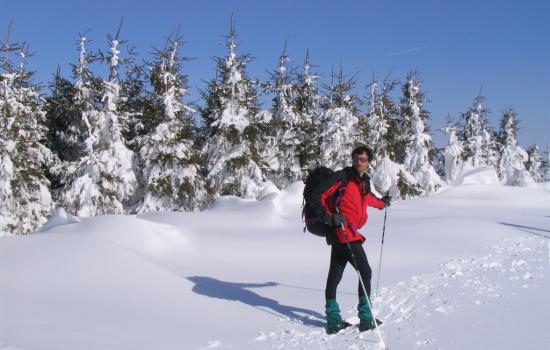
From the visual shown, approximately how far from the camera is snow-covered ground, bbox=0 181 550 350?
485 centimetres

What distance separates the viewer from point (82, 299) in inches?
238

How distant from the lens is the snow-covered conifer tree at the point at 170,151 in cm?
2248

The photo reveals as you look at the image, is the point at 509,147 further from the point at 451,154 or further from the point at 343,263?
the point at 343,263

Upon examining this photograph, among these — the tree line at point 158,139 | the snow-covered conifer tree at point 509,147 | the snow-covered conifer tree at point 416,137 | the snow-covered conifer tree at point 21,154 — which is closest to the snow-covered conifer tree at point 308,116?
the tree line at point 158,139

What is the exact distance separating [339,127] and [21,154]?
16.3 m

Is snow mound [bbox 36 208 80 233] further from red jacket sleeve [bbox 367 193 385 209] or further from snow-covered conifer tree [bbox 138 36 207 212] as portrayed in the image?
snow-covered conifer tree [bbox 138 36 207 212]

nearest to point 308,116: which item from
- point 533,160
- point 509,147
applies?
point 509,147

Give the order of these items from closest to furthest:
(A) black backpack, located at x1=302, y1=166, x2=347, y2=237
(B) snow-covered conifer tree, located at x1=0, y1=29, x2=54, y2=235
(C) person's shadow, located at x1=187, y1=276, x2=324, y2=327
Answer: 1. (A) black backpack, located at x1=302, y1=166, x2=347, y2=237
2. (C) person's shadow, located at x1=187, y1=276, x2=324, y2=327
3. (B) snow-covered conifer tree, located at x1=0, y1=29, x2=54, y2=235

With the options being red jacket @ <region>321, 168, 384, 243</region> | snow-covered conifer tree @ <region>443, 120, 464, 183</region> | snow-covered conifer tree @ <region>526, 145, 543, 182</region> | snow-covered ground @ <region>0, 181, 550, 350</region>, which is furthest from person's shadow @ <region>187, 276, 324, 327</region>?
snow-covered conifer tree @ <region>526, 145, 543, 182</region>

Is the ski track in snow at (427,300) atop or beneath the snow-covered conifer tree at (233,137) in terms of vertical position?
beneath

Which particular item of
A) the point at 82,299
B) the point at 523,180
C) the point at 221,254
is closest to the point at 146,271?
the point at 82,299

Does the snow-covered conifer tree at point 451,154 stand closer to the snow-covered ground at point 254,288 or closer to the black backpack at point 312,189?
the snow-covered ground at point 254,288

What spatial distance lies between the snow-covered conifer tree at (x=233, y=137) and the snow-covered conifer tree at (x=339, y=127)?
4.17 metres

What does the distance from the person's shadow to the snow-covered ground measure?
17 mm
